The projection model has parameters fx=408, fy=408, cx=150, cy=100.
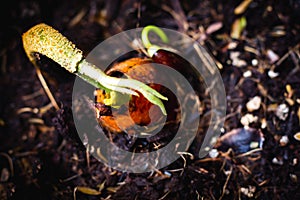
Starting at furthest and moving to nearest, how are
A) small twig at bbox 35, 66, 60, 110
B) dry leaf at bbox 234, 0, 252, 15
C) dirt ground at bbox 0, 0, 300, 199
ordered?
dry leaf at bbox 234, 0, 252, 15 < small twig at bbox 35, 66, 60, 110 < dirt ground at bbox 0, 0, 300, 199

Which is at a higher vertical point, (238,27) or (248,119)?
→ (238,27)

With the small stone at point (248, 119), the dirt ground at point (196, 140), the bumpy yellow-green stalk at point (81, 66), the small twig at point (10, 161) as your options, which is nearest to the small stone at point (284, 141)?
the dirt ground at point (196, 140)

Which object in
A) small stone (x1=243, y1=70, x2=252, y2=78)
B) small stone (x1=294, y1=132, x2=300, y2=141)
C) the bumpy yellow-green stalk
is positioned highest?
the bumpy yellow-green stalk

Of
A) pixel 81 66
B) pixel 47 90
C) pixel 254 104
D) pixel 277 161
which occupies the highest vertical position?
pixel 81 66

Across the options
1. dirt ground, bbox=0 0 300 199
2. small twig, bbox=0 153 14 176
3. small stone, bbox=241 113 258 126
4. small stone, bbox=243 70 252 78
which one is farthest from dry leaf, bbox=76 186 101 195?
small stone, bbox=243 70 252 78

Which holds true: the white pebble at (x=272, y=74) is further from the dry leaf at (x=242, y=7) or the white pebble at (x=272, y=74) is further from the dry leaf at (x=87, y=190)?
the dry leaf at (x=87, y=190)

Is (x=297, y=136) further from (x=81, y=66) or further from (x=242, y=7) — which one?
(x=81, y=66)

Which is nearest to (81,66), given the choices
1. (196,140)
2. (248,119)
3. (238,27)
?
(196,140)

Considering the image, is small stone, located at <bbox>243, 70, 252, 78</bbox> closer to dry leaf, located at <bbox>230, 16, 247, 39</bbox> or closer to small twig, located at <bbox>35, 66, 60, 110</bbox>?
dry leaf, located at <bbox>230, 16, 247, 39</bbox>

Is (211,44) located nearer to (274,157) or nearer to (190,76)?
(190,76)
